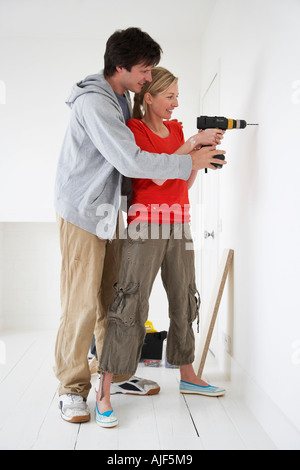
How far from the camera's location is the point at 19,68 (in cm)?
380

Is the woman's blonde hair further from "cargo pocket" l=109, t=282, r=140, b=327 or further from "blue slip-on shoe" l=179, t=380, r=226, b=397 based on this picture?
"blue slip-on shoe" l=179, t=380, r=226, b=397

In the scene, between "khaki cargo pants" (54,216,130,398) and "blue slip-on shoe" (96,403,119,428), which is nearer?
"blue slip-on shoe" (96,403,119,428)

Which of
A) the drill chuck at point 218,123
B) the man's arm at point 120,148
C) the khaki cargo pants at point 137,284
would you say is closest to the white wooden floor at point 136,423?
the khaki cargo pants at point 137,284

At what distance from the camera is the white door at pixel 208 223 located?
2.93 meters

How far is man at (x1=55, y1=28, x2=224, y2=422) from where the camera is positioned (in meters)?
1.82

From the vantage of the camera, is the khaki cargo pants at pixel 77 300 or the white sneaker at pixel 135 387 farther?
the white sneaker at pixel 135 387

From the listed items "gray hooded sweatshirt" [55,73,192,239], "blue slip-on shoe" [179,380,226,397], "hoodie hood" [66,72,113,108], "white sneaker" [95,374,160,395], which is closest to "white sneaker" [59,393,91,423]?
"white sneaker" [95,374,160,395]

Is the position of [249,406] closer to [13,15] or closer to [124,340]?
[124,340]

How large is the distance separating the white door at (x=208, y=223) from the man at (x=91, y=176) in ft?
2.69

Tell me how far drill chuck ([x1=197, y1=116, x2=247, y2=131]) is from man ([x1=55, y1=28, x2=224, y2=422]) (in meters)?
0.12

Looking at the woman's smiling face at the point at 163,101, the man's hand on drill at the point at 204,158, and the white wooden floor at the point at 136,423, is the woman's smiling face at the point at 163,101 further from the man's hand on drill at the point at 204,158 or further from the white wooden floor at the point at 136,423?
the white wooden floor at the point at 136,423

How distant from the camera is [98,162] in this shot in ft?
6.33
